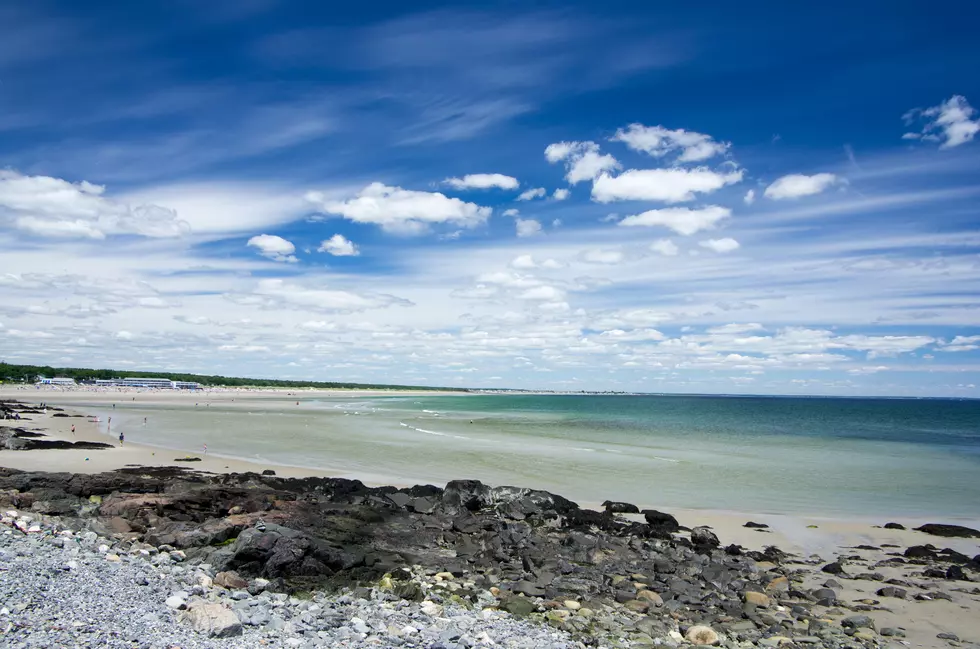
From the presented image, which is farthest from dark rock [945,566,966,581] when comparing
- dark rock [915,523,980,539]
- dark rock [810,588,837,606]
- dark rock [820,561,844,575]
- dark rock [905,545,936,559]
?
dark rock [915,523,980,539]

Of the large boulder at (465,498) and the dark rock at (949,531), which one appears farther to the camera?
the large boulder at (465,498)

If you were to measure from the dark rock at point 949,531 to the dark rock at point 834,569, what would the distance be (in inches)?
277

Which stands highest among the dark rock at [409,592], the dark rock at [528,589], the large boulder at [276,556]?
the large boulder at [276,556]

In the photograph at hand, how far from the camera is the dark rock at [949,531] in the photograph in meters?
19.8

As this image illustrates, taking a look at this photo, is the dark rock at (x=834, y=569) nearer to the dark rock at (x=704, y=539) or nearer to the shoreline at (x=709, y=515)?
the shoreline at (x=709, y=515)

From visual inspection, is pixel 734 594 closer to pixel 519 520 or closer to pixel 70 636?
pixel 519 520

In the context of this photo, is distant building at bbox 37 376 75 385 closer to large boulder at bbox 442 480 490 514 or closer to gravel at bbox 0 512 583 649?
large boulder at bbox 442 480 490 514

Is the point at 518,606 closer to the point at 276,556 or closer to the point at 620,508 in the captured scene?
the point at 276,556

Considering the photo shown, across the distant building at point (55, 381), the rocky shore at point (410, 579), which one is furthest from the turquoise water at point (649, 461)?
the distant building at point (55, 381)

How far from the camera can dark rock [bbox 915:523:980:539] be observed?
1981cm

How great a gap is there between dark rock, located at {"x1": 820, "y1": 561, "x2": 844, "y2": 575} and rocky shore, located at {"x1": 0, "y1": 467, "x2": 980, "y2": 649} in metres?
0.08

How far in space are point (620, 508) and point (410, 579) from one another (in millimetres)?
11795

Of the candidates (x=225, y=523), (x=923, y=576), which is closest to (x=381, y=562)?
(x=225, y=523)

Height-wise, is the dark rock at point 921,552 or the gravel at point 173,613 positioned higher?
the gravel at point 173,613
